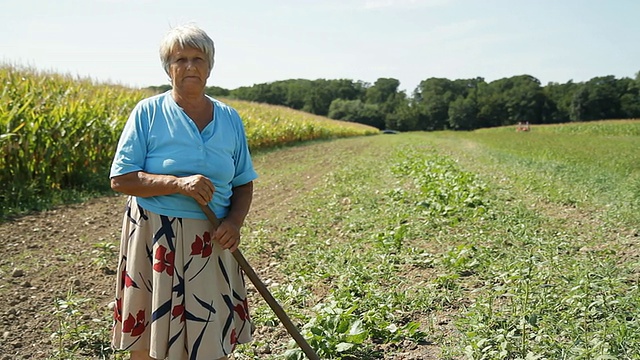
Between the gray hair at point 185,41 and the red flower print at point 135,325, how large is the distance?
0.99 m

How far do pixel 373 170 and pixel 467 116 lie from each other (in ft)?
250

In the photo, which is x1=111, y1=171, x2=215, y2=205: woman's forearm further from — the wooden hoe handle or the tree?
the tree

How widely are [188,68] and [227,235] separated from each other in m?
0.66

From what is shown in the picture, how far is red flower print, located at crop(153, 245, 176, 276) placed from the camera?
81.9 inches

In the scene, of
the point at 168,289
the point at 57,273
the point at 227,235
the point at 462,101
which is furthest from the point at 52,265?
Result: the point at 462,101

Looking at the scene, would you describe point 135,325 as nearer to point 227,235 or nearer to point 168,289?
point 168,289

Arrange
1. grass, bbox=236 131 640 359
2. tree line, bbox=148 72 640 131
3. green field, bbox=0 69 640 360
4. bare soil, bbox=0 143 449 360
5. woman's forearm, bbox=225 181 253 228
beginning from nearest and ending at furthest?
woman's forearm, bbox=225 181 253 228 → grass, bbox=236 131 640 359 → green field, bbox=0 69 640 360 → bare soil, bbox=0 143 449 360 → tree line, bbox=148 72 640 131

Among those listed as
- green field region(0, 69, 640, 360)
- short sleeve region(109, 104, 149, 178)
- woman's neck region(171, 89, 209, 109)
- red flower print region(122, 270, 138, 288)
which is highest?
woman's neck region(171, 89, 209, 109)

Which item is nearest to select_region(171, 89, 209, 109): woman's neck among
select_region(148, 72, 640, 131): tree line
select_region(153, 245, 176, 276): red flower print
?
select_region(153, 245, 176, 276): red flower print

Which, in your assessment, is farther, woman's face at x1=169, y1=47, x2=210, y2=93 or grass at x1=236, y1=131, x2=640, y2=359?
grass at x1=236, y1=131, x2=640, y2=359

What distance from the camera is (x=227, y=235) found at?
2.14m

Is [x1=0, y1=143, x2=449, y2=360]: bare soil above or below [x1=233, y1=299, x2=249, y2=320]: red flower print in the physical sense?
below

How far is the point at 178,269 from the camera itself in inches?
82.8

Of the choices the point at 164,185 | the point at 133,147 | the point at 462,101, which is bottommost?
the point at 164,185
